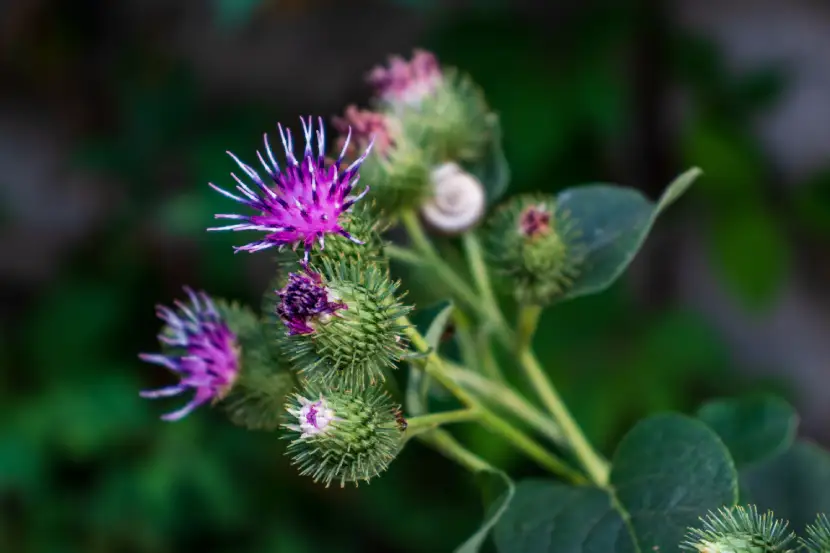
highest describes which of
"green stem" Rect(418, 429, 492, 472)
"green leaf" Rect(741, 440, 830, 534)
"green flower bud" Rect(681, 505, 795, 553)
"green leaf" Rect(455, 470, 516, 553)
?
"green stem" Rect(418, 429, 492, 472)

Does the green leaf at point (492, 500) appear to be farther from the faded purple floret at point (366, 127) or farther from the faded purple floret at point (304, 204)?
the faded purple floret at point (366, 127)

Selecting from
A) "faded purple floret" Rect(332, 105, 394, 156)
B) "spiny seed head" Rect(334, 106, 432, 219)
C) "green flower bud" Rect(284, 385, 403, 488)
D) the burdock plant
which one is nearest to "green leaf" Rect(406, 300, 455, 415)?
the burdock plant

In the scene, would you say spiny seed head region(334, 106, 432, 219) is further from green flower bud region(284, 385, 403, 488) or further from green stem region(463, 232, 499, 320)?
green flower bud region(284, 385, 403, 488)

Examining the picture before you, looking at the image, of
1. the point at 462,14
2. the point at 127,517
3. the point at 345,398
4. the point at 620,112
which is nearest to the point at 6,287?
the point at 127,517

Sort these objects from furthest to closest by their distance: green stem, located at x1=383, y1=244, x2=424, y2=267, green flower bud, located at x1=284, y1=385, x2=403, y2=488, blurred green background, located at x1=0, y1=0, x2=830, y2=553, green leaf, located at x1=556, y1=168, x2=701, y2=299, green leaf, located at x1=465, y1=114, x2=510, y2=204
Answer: blurred green background, located at x1=0, y1=0, x2=830, y2=553 < green leaf, located at x1=465, y1=114, x2=510, y2=204 < green stem, located at x1=383, y1=244, x2=424, y2=267 < green leaf, located at x1=556, y1=168, x2=701, y2=299 < green flower bud, located at x1=284, y1=385, x2=403, y2=488

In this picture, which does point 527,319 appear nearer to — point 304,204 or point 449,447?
point 449,447

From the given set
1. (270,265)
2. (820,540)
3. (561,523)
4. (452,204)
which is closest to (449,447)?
(561,523)
